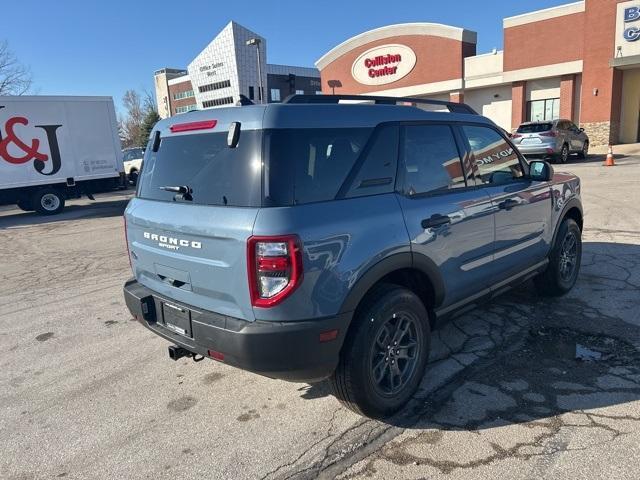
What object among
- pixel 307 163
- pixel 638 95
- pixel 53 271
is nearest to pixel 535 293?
pixel 307 163

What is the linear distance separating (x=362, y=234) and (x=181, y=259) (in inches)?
43.8

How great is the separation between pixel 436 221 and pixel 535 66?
92.3ft

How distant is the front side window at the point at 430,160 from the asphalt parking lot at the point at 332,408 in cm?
139

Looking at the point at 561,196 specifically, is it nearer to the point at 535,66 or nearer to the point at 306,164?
the point at 306,164

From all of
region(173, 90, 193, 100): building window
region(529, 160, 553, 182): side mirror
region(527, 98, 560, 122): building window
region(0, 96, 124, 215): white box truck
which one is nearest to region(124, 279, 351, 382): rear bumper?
region(529, 160, 553, 182): side mirror

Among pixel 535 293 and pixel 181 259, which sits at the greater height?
pixel 181 259

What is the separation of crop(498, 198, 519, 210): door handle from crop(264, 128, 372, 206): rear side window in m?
1.61

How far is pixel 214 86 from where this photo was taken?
58.4 metres

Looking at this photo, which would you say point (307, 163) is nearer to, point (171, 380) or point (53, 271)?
point (171, 380)

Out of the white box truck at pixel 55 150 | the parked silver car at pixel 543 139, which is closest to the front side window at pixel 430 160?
the white box truck at pixel 55 150

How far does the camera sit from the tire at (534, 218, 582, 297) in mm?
4793

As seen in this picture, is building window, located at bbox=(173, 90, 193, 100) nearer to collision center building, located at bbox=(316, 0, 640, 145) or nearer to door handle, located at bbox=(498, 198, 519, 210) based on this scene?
collision center building, located at bbox=(316, 0, 640, 145)

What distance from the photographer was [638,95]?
25.9 metres

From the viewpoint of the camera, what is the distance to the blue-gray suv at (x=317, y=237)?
99.6 inches
